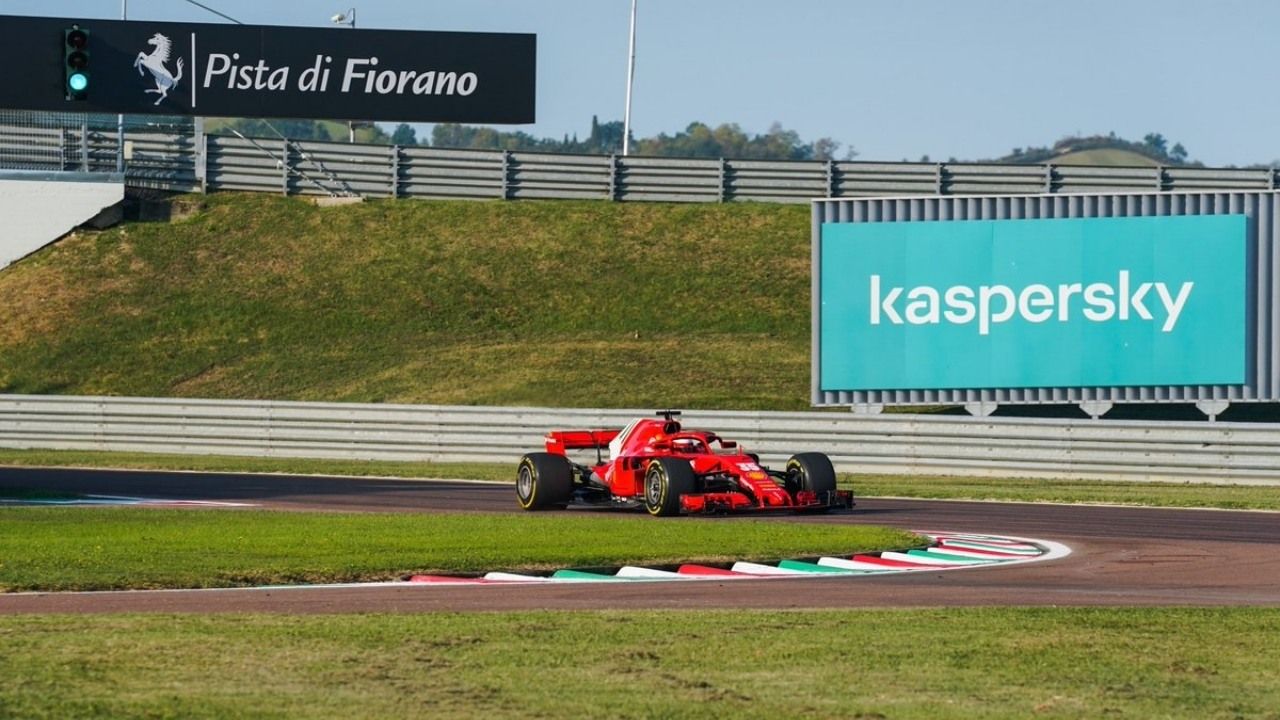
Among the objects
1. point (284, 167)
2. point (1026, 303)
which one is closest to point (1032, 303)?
point (1026, 303)

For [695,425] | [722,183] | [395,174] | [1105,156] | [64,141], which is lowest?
[695,425]

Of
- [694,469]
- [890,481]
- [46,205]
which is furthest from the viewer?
[46,205]

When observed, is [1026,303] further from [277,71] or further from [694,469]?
[277,71]

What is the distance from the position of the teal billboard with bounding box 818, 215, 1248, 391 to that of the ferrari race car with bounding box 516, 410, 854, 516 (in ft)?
36.1

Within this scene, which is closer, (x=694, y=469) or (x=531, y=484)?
(x=694, y=469)

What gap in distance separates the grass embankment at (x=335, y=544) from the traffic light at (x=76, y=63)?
818 centimetres

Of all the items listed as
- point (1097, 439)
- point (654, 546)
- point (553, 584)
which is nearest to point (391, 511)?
point (654, 546)

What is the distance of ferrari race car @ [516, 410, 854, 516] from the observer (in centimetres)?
2022

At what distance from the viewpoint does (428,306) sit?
41688 mm

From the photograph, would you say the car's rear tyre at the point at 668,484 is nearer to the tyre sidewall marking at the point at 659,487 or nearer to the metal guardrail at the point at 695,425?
the tyre sidewall marking at the point at 659,487

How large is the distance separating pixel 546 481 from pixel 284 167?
26.8 metres

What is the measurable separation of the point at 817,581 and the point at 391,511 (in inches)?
319

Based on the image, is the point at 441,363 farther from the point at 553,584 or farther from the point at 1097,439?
the point at 553,584

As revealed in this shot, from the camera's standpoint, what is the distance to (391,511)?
20.9m
